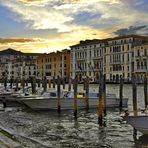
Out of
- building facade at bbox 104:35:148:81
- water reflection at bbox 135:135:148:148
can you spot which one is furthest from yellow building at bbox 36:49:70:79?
water reflection at bbox 135:135:148:148

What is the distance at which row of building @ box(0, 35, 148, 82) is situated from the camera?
360ft

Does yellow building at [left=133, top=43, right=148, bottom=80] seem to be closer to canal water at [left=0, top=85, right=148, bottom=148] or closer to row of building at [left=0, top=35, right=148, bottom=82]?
row of building at [left=0, top=35, right=148, bottom=82]

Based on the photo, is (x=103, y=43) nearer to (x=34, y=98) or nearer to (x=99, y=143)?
(x=34, y=98)

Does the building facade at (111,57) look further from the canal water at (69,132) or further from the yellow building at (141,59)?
the canal water at (69,132)

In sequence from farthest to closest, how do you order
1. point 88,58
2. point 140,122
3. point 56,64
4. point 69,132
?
point 56,64, point 88,58, point 69,132, point 140,122

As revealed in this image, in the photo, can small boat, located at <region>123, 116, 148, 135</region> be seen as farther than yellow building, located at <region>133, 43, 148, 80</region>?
No

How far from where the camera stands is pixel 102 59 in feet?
413

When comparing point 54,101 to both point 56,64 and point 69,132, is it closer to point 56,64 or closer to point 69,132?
point 69,132

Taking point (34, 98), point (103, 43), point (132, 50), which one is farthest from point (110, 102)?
point (103, 43)

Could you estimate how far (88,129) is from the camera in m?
20.6

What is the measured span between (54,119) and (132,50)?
8909 centimetres

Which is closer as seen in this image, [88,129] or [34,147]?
[34,147]

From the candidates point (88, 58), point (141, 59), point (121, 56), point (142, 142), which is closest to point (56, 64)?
point (88, 58)

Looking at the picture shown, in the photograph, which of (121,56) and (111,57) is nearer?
(121,56)
